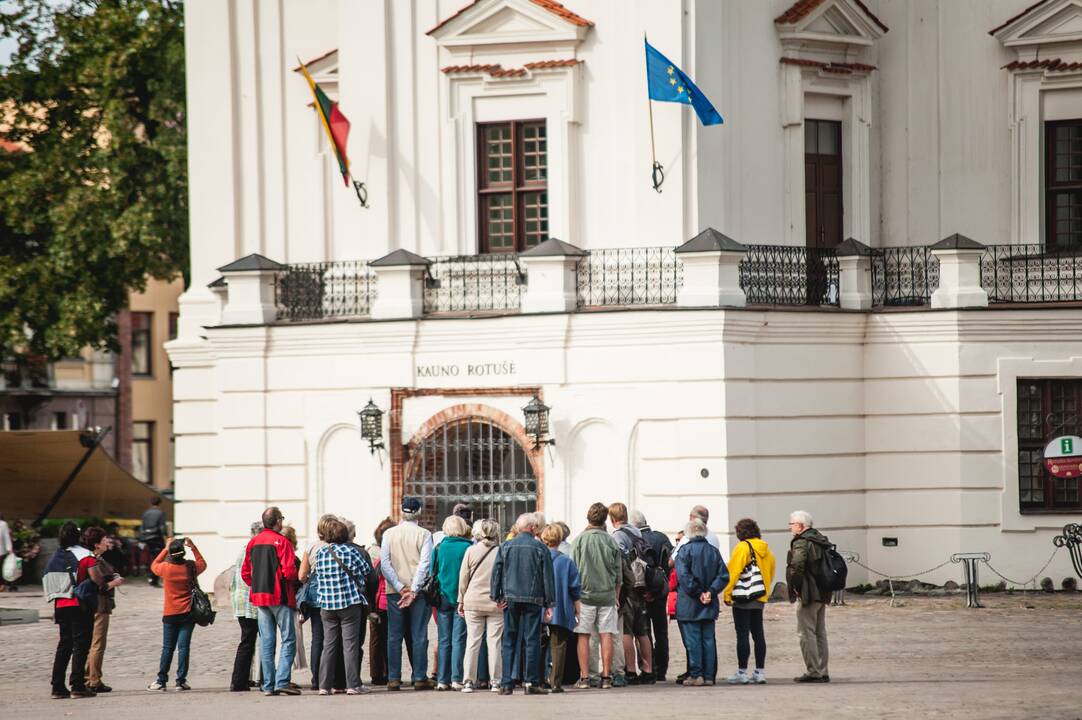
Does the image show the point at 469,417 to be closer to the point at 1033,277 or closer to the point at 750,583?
the point at 1033,277

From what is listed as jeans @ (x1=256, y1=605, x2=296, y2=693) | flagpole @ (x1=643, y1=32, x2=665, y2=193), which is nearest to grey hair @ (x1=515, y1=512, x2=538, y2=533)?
jeans @ (x1=256, y1=605, x2=296, y2=693)

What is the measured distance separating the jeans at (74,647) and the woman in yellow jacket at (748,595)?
6.35 m

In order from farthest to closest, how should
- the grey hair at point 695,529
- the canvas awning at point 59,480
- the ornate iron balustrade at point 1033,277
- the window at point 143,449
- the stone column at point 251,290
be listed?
the window at point 143,449
the canvas awning at point 59,480
the stone column at point 251,290
the ornate iron balustrade at point 1033,277
the grey hair at point 695,529

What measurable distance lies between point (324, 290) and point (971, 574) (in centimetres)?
1028

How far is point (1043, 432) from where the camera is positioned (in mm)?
29516

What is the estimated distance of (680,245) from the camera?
93.5 feet

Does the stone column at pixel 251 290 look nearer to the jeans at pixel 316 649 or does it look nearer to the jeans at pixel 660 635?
the jeans at pixel 316 649

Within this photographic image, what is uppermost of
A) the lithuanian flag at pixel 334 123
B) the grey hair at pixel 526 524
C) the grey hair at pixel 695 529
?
the lithuanian flag at pixel 334 123

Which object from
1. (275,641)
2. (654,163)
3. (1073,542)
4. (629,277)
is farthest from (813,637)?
(654,163)

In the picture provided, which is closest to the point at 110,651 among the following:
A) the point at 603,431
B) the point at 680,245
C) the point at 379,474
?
the point at 379,474

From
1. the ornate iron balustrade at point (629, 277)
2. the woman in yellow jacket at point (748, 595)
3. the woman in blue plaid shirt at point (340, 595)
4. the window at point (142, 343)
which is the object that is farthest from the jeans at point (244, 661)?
the window at point (142, 343)

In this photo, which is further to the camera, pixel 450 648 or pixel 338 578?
pixel 450 648

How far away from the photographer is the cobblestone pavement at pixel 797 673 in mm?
17750

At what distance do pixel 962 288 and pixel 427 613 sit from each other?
12.1m
